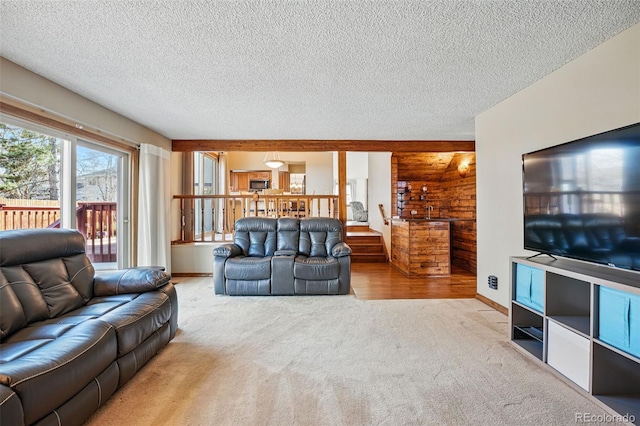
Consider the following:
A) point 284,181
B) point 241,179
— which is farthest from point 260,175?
point 284,181

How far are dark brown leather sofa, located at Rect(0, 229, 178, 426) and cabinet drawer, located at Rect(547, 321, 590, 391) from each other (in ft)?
9.44

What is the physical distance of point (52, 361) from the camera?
1.40 m

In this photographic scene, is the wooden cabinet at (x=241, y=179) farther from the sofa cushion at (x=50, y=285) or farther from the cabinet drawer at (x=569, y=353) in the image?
the cabinet drawer at (x=569, y=353)

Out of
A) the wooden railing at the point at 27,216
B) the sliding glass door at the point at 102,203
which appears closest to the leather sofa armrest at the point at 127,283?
the wooden railing at the point at 27,216

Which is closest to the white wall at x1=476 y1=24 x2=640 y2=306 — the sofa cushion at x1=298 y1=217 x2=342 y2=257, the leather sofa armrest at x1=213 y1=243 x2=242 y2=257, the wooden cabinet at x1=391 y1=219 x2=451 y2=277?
the wooden cabinet at x1=391 y1=219 x2=451 y2=277

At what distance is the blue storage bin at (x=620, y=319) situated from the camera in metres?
1.56

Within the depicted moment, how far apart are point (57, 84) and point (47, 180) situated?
93 centimetres

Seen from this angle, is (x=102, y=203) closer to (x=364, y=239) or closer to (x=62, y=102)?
(x=62, y=102)

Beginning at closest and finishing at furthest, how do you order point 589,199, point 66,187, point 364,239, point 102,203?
point 589,199
point 66,187
point 102,203
point 364,239

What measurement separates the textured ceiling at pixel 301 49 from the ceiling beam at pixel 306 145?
148cm

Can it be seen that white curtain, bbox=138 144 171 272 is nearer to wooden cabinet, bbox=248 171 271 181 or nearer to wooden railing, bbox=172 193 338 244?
wooden railing, bbox=172 193 338 244

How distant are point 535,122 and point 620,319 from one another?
6.45ft

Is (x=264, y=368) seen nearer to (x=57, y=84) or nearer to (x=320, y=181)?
(x=57, y=84)

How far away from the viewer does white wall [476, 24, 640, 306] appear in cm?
209
